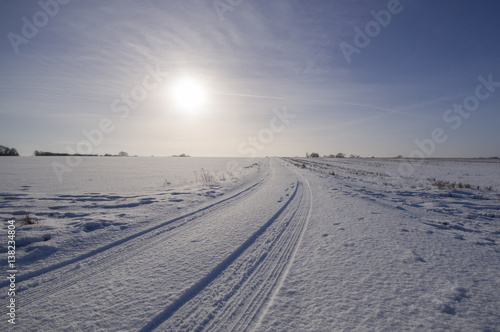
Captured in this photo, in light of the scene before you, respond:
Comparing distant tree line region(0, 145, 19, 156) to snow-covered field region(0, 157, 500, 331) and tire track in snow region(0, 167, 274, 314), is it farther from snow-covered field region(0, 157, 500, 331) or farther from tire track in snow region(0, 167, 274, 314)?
tire track in snow region(0, 167, 274, 314)

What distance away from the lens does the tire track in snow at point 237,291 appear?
87.7 inches

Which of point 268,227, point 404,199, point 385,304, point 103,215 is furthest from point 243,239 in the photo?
point 404,199

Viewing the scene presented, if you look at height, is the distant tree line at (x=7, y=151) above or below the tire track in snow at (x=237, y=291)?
above

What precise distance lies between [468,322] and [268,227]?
356cm

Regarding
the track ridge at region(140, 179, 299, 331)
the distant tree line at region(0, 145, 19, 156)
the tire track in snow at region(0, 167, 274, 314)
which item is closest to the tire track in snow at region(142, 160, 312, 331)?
the track ridge at region(140, 179, 299, 331)

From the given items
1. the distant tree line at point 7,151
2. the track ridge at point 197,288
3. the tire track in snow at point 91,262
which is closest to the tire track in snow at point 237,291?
the track ridge at point 197,288

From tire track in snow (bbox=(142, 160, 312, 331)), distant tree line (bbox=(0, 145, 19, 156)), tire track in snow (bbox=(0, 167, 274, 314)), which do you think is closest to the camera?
tire track in snow (bbox=(142, 160, 312, 331))

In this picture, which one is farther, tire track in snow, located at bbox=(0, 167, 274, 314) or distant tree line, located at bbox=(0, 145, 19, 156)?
Result: distant tree line, located at bbox=(0, 145, 19, 156)

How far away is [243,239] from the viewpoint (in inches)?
175

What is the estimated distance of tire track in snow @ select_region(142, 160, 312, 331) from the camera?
223 centimetres

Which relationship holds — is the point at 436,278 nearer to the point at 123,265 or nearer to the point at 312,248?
the point at 312,248

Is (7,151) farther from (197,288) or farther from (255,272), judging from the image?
(255,272)

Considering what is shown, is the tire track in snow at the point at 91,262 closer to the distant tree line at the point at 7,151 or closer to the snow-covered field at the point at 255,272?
the snow-covered field at the point at 255,272

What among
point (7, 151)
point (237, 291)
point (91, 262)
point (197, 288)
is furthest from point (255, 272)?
point (7, 151)
